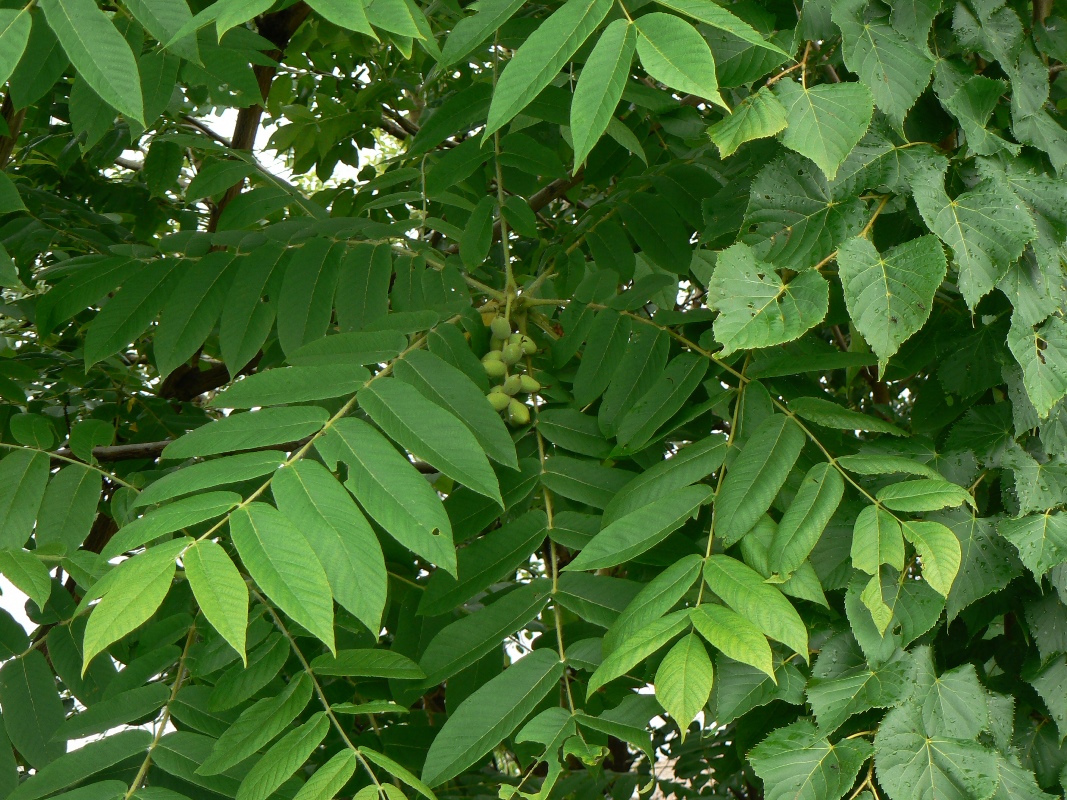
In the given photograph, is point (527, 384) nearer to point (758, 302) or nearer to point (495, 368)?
point (495, 368)

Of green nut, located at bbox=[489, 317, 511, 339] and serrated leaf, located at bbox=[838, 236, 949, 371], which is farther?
green nut, located at bbox=[489, 317, 511, 339]

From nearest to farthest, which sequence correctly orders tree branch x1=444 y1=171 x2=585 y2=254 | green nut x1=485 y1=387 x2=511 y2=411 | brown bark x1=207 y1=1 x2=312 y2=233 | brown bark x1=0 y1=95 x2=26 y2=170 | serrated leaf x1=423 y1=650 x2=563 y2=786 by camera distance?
serrated leaf x1=423 y1=650 x2=563 y2=786 < green nut x1=485 y1=387 x2=511 y2=411 < brown bark x1=0 y1=95 x2=26 y2=170 < tree branch x1=444 y1=171 x2=585 y2=254 < brown bark x1=207 y1=1 x2=312 y2=233

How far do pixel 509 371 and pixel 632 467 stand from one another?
1.14 ft

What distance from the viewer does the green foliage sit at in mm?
1193

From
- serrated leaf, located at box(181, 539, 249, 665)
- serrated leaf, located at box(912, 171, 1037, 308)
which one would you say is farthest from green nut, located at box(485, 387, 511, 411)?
serrated leaf, located at box(912, 171, 1037, 308)

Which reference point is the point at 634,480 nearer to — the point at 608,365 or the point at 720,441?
the point at 720,441

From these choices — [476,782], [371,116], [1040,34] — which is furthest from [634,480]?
[371,116]

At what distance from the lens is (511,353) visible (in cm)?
176

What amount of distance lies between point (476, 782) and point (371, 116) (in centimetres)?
224

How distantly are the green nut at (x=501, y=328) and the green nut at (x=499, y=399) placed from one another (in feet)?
0.53

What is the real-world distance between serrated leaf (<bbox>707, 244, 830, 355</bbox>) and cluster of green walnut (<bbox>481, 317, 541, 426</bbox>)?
0.51m

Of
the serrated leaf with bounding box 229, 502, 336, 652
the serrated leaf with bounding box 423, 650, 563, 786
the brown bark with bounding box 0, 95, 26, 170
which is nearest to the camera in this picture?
the serrated leaf with bounding box 229, 502, 336, 652

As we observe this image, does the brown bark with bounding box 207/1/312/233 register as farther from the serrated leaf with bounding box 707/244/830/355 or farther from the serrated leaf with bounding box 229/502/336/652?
the serrated leaf with bounding box 707/244/830/355

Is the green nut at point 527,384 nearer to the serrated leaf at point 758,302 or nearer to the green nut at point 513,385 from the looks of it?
the green nut at point 513,385
